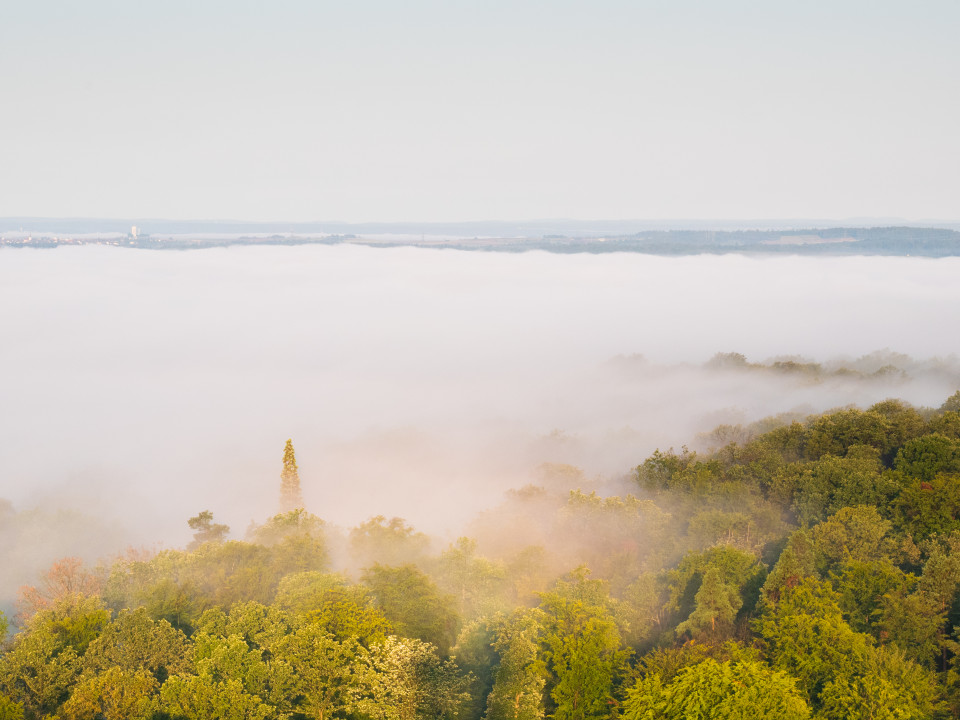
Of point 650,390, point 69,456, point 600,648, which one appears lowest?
point 69,456

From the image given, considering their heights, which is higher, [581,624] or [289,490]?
[581,624]

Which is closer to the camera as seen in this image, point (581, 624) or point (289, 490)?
point (581, 624)

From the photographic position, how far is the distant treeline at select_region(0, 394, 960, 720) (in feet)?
108

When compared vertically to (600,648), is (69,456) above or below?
below

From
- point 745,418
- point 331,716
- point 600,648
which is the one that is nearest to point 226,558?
point 331,716

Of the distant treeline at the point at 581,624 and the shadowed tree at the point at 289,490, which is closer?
the distant treeline at the point at 581,624

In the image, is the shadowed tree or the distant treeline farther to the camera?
the shadowed tree

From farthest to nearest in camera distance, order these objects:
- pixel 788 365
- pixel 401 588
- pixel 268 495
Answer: pixel 788 365, pixel 268 495, pixel 401 588

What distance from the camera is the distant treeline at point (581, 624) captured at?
3300cm

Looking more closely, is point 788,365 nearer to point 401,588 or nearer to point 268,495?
point 268,495

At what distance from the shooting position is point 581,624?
38.6 metres

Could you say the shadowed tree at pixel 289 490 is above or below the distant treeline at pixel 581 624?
below

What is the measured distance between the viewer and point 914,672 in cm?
3177

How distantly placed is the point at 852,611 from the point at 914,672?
618cm
